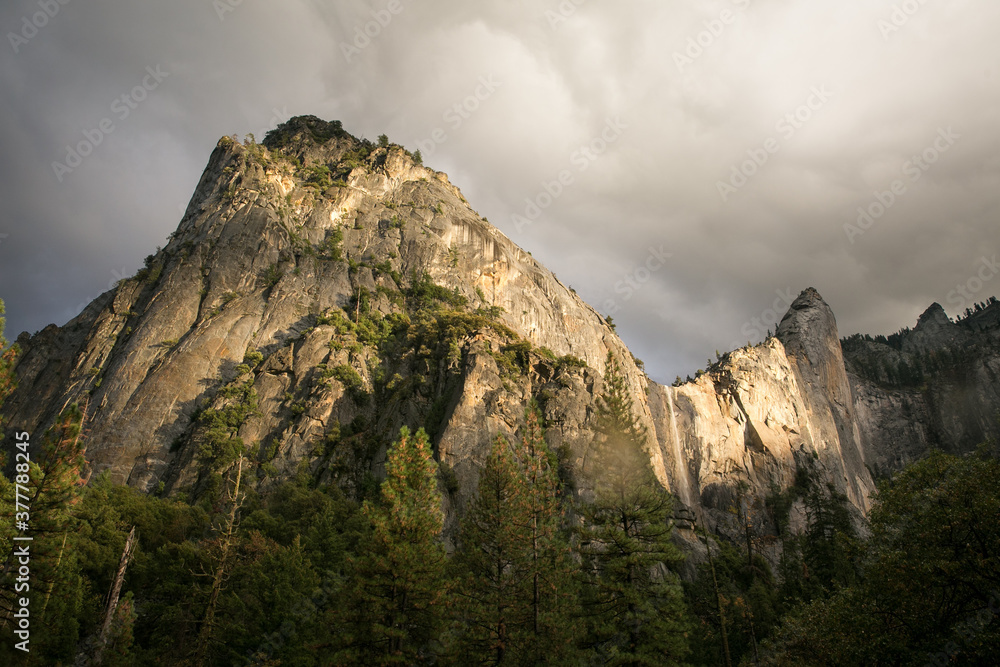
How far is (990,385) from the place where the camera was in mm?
88750

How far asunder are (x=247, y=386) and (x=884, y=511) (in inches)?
1813

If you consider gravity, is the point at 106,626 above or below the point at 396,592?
below

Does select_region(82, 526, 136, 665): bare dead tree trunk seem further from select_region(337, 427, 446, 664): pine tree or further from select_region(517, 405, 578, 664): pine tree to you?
select_region(517, 405, 578, 664): pine tree

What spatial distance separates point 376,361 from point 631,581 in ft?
120

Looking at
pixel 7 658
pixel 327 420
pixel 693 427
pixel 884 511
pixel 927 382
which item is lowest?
pixel 7 658

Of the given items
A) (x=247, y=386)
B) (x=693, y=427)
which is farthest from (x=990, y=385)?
(x=247, y=386)

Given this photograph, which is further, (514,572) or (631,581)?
(514,572)

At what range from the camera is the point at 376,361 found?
170 feet

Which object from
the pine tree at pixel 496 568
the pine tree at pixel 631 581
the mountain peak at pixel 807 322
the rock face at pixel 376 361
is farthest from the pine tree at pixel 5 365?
the mountain peak at pixel 807 322

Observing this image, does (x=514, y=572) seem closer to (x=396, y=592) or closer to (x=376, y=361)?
(x=396, y=592)

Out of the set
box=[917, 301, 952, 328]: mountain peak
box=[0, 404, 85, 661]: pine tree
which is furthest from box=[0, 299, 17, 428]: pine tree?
box=[917, 301, 952, 328]: mountain peak

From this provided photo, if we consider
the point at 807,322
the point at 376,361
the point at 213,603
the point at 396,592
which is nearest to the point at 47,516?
the point at 213,603

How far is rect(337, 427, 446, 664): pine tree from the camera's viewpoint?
18.6 meters

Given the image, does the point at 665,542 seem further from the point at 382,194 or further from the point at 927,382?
the point at 927,382
